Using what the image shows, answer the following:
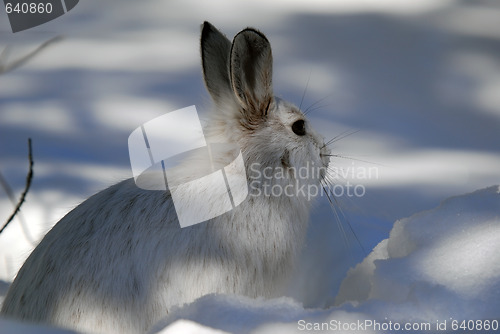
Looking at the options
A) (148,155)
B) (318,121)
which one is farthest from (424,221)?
(318,121)

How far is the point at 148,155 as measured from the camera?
2348mm

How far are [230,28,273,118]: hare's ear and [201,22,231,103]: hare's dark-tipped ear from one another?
9 centimetres

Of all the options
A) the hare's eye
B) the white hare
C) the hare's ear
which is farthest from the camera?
the hare's eye

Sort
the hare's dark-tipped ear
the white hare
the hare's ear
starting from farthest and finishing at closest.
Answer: the hare's dark-tipped ear < the hare's ear < the white hare

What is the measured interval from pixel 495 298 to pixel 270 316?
451 millimetres

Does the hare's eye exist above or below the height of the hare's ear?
below

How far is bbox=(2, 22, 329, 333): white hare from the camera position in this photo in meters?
1.73

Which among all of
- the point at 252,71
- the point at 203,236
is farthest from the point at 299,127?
the point at 203,236

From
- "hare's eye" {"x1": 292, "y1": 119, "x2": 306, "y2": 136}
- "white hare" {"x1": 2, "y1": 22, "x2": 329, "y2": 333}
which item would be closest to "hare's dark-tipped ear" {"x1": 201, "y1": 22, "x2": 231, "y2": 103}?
"white hare" {"x1": 2, "y1": 22, "x2": 329, "y2": 333}

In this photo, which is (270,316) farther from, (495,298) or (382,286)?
(495,298)

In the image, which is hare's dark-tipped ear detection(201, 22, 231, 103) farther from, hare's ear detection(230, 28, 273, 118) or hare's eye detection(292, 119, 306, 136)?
hare's eye detection(292, 119, 306, 136)

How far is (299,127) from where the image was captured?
2342 mm

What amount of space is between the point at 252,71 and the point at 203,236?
0.60m

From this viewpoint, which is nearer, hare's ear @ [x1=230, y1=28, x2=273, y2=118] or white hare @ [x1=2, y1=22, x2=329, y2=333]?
white hare @ [x1=2, y1=22, x2=329, y2=333]
